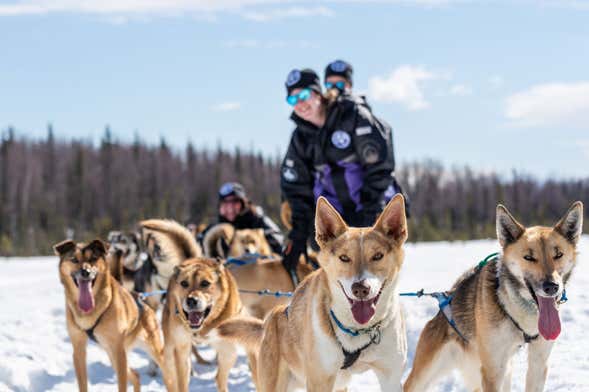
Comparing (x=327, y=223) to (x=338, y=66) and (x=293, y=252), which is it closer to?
(x=293, y=252)

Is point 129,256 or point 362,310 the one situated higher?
point 362,310

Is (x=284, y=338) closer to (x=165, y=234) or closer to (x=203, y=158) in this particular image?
(x=165, y=234)

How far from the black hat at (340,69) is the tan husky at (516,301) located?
488 centimetres

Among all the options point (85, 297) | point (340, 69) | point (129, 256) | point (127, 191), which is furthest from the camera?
point (127, 191)

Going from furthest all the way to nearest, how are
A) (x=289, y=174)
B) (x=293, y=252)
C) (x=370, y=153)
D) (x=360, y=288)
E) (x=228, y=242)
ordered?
(x=228, y=242), (x=293, y=252), (x=289, y=174), (x=370, y=153), (x=360, y=288)

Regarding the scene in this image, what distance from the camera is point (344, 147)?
5.22 m

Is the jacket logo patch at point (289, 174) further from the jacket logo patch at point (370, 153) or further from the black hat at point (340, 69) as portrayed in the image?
the black hat at point (340, 69)

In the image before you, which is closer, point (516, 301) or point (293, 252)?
point (516, 301)

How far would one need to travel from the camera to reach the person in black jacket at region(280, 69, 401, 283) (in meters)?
5.20

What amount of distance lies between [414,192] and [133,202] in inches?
1103

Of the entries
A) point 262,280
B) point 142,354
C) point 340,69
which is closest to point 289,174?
point 262,280

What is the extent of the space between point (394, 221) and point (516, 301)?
767 mm

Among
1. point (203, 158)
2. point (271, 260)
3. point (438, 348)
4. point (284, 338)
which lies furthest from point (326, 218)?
point (203, 158)

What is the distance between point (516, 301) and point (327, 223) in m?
1.02
